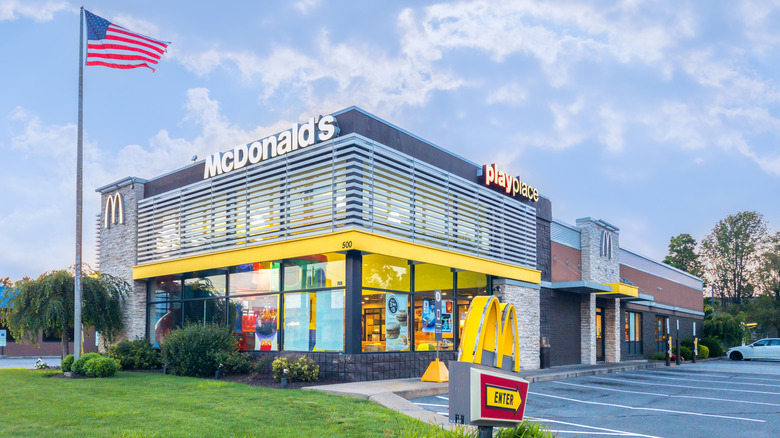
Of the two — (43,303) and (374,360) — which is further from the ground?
(43,303)

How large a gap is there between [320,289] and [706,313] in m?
46.4

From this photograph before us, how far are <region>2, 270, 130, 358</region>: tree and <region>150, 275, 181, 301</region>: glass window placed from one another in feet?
6.75

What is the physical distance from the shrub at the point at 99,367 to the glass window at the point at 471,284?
11.2 metres

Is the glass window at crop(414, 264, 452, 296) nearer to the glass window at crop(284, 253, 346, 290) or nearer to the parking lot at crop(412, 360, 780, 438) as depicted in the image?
the glass window at crop(284, 253, 346, 290)

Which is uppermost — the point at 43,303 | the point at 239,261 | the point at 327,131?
the point at 327,131

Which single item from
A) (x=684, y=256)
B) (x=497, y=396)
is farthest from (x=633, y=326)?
(x=684, y=256)

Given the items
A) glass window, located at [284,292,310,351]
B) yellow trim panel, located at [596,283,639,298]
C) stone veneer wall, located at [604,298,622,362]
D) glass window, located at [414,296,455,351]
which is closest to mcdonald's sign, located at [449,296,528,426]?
glass window, located at [284,292,310,351]

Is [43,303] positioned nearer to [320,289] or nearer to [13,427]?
[320,289]

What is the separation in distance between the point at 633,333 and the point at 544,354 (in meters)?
12.6

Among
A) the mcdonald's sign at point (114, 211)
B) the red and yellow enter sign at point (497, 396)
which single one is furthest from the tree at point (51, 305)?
the red and yellow enter sign at point (497, 396)

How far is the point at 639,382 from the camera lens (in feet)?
69.8

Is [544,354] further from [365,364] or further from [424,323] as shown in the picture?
[365,364]

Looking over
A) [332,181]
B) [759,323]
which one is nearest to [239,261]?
[332,181]

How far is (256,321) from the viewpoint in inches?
787
